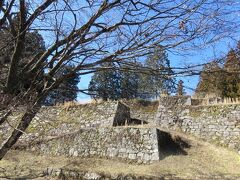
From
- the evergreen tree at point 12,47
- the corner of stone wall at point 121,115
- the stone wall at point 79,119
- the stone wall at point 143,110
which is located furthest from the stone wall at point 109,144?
the evergreen tree at point 12,47

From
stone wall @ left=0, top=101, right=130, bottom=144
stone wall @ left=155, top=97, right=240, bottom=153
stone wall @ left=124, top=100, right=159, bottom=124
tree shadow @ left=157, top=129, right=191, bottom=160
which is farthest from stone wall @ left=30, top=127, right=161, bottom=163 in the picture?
stone wall @ left=124, top=100, right=159, bottom=124

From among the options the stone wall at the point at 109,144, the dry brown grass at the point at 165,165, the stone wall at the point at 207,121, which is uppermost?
the stone wall at the point at 207,121

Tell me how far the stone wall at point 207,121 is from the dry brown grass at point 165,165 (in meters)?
0.79

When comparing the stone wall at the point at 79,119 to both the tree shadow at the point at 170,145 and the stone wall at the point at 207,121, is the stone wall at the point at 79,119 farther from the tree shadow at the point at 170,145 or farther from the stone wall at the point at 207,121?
the tree shadow at the point at 170,145

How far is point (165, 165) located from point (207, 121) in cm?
444

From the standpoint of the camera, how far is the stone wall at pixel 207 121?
48.8 feet

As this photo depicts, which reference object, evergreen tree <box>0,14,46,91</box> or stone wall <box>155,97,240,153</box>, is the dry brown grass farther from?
evergreen tree <box>0,14,46,91</box>

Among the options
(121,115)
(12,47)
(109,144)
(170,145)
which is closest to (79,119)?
(121,115)

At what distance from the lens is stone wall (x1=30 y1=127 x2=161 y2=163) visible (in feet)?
44.0

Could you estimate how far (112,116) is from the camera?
55.0ft

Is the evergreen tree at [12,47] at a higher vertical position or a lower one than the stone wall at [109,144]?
higher

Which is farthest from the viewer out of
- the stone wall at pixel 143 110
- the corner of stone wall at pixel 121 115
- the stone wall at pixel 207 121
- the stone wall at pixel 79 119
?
the stone wall at pixel 143 110

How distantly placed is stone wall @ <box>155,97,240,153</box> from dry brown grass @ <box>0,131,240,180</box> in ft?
2.60

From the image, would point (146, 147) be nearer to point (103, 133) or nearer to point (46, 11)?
point (103, 133)
